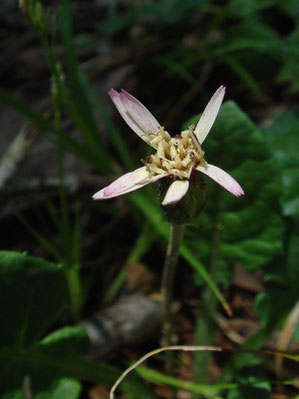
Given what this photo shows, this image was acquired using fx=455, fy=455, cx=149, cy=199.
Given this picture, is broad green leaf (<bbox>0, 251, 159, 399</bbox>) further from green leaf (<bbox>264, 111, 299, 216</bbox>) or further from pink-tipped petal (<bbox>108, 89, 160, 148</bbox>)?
green leaf (<bbox>264, 111, 299, 216</bbox>)

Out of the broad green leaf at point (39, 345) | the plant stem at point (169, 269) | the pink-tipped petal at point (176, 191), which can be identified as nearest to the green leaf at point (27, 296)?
the broad green leaf at point (39, 345)

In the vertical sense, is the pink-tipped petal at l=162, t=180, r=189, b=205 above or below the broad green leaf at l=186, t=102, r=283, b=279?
above

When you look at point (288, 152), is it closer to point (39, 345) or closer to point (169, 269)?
point (169, 269)

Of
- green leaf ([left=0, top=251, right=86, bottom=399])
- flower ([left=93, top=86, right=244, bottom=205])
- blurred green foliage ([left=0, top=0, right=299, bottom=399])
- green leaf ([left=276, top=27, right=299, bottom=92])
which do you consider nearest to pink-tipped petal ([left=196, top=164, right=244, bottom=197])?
flower ([left=93, top=86, right=244, bottom=205])

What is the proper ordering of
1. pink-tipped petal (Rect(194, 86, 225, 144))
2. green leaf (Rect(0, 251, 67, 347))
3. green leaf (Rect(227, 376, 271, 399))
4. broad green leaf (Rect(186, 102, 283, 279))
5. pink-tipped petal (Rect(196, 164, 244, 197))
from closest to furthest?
pink-tipped petal (Rect(196, 164, 244, 197)) → pink-tipped petal (Rect(194, 86, 225, 144)) → green leaf (Rect(0, 251, 67, 347)) → green leaf (Rect(227, 376, 271, 399)) → broad green leaf (Rect(186, 102, 283, 279))

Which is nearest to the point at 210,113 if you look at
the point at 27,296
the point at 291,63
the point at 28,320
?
the point at 27,296

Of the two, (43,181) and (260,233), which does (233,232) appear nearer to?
(260,233)

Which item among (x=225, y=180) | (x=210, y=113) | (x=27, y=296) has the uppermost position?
(x=210, y=113)
